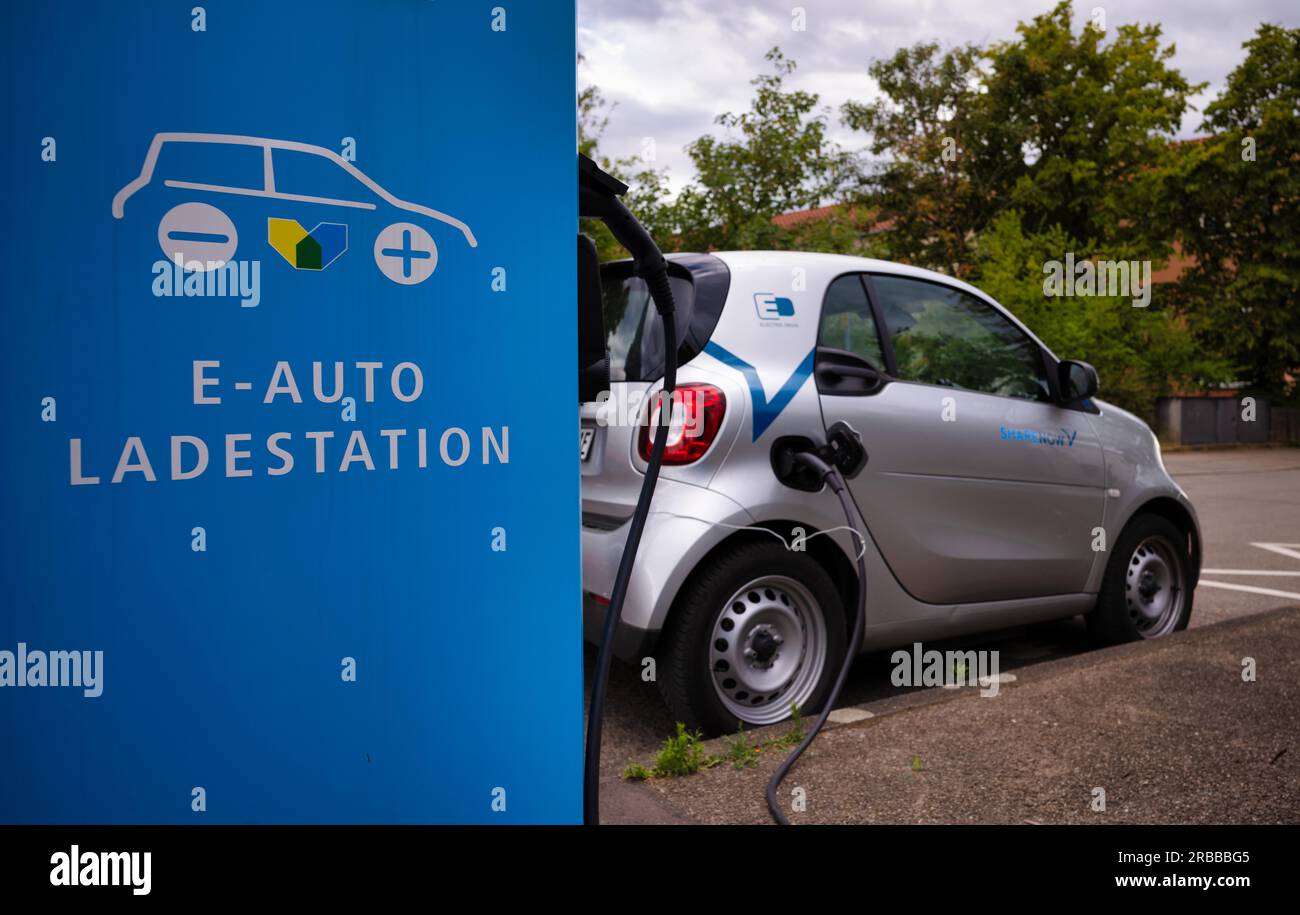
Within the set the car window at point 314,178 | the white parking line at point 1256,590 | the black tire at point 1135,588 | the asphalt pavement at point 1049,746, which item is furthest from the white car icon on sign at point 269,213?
the white parking line at point 1256,590

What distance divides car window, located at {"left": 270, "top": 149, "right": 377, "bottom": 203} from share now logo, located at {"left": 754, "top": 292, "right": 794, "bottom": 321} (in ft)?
8.95

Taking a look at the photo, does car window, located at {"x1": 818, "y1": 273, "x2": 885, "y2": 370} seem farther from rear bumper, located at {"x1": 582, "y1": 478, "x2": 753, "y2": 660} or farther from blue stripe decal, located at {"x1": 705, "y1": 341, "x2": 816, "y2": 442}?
rear bumper, located at {"x1": 582, "y1": 478, "x2": 753, "y2": 660}

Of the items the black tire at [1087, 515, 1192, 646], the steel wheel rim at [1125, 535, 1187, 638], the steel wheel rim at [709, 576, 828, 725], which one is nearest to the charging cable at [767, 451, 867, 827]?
the steel wheel rim at [709, 576, 828, 725]

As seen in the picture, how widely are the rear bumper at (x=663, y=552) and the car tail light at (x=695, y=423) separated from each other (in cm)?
10

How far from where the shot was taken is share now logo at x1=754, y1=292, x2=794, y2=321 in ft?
13.0

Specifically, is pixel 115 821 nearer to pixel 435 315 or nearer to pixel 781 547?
pixel 435 315

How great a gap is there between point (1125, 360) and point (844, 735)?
24.3 m

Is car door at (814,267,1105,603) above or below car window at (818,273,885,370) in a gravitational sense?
below

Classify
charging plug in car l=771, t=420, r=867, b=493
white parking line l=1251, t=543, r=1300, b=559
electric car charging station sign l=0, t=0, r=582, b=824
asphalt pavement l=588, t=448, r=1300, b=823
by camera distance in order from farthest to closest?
white parking line l=1251, t=543, r=1300, b=559, charging plug in car l=771, t=420, r=867, b=493, asphalt pavement l=588, t=448, r=1300, b=823, electric car charging station sign l=0, t=0, r=582, b=824

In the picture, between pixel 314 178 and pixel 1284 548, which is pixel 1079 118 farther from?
pixel 314 178

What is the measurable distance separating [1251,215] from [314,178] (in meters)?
35.9

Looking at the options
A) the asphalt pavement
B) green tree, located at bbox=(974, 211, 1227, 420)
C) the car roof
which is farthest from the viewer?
green tree, located at bbox=(974, 211, 1227, 420)

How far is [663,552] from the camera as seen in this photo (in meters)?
3.58
